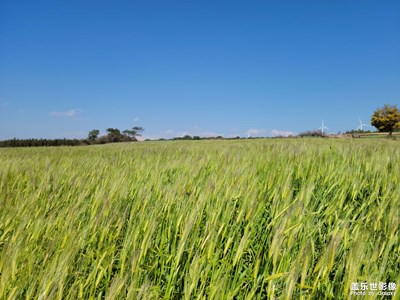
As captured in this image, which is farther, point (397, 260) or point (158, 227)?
point (158, 227)

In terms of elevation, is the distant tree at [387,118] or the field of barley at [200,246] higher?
→ the distant tree at [387,118]

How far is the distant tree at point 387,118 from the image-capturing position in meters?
46.3

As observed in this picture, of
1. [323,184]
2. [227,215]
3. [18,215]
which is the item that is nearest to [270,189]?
[323,184]

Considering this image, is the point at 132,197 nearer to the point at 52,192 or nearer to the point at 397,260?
the point at 52,192

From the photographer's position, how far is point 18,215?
1.93 m

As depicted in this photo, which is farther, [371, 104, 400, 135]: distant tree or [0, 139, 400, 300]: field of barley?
[371, 104, 400, 135]: distant tree

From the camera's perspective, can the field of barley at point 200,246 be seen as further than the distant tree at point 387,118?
No

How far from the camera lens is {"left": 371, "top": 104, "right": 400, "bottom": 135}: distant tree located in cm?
4634

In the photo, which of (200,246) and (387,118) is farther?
(387,118)

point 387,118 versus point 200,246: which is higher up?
point 387,118

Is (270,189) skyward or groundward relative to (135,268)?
skyward

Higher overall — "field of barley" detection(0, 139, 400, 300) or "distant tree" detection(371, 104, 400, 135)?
"distant tree" detection(371, 104, 400, 135)

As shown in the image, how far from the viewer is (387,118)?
46344 mm

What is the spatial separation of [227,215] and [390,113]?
55679 mm
